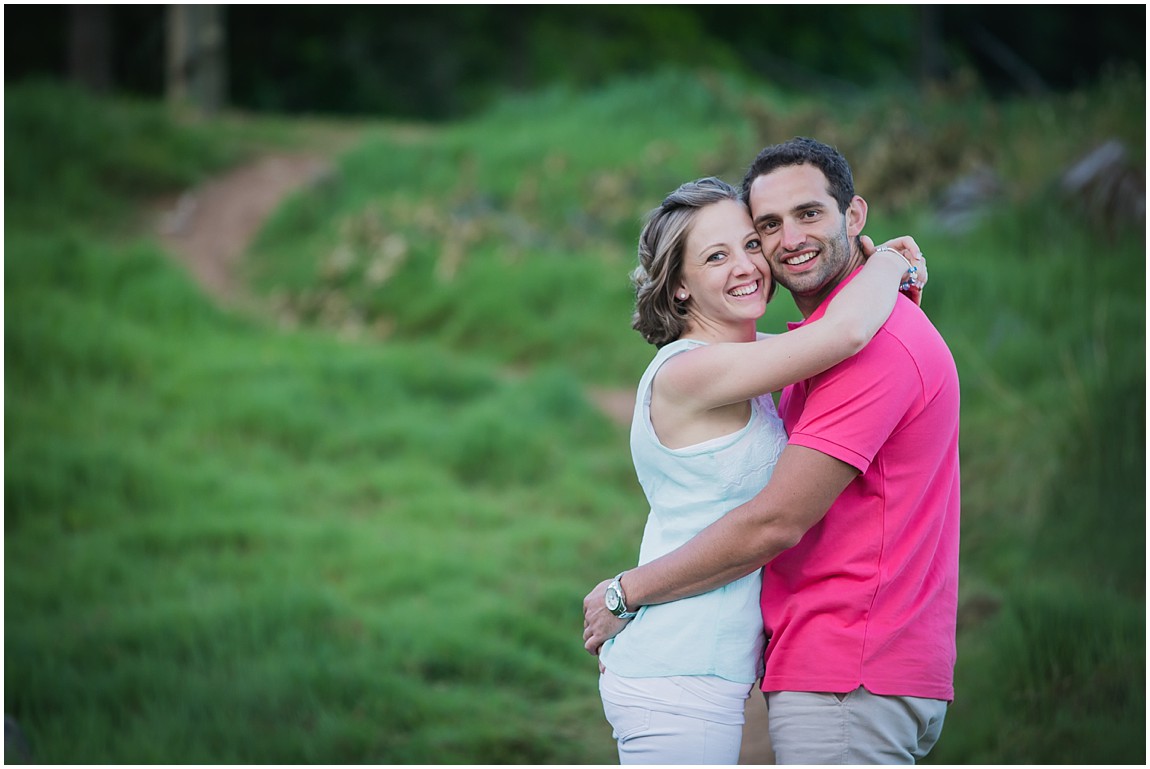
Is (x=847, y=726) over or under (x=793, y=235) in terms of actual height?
under

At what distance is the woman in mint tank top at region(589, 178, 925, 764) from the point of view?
221cm

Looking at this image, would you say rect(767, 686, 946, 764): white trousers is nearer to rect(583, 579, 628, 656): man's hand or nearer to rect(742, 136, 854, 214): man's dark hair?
rect(583, 579, 628, 656): man's hand

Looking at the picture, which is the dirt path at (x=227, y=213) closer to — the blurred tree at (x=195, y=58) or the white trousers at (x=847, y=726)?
the blurred tree at (x=195, y=58)

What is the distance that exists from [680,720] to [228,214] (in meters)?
11.4

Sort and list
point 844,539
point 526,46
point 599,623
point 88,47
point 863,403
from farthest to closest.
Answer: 1. point 526,46
2. point 88,47
3. point 599,623
4. point 844,539
5. point 863,403

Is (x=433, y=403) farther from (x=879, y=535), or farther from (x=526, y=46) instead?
(x=526, y=46)

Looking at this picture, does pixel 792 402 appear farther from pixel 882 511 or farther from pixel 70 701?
pixel 70 701

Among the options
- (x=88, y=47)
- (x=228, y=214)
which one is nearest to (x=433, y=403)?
(x=228, y=214)

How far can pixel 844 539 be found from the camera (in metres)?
2.26

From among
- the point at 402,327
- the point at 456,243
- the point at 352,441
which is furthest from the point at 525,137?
the point at 352,441

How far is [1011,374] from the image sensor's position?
6723 millimetres

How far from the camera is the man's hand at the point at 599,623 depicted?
2.37 m

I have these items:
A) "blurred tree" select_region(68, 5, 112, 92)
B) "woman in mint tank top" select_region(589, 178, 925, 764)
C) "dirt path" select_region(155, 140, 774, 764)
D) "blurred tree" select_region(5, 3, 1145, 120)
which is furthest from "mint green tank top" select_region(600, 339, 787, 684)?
"blurred tree" select_region(5, 3, 1145, 120)

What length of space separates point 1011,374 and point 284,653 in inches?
174
